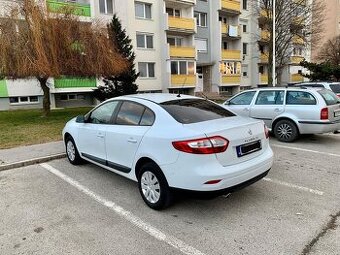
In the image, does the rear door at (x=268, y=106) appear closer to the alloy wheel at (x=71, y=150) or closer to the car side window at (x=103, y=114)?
the car side window at (x=103, y=114)

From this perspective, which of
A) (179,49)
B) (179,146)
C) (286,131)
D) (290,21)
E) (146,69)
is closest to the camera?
(179,146)

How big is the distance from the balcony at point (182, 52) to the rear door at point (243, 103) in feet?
57.9

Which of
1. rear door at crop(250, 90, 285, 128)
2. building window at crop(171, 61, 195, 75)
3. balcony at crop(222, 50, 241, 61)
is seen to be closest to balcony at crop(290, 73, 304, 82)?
balcony at crop(222, 50, 241, 61)

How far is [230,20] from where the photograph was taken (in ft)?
109

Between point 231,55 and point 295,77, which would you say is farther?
point 295,77

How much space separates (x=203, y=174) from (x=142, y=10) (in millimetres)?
24599

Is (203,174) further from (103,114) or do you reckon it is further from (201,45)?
(201,45)

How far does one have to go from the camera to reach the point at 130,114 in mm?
4570

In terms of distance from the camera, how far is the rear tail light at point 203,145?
348 cm

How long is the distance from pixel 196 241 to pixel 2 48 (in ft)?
39.3

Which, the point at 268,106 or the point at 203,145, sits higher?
the point at 268,106

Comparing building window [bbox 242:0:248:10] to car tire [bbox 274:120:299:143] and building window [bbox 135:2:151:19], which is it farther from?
car tire [bbox 274:120:299:143]

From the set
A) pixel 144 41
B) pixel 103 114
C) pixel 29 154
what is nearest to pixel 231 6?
pixel 144 41

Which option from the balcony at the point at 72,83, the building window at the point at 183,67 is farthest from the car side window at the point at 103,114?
the building window at the point at 183,67
